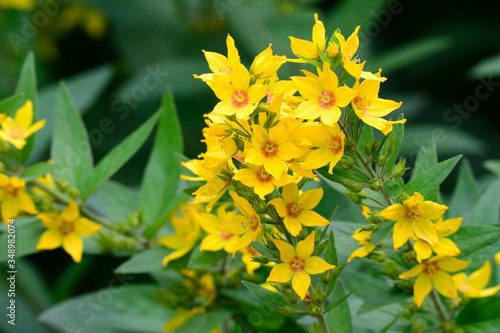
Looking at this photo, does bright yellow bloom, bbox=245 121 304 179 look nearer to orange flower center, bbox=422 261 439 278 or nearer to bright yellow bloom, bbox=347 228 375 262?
bright yellow bloom, bbox=347 228 375 262

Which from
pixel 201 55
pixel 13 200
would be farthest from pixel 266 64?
pixel 201 55

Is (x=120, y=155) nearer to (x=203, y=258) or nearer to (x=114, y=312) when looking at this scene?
(x=203, y=258)

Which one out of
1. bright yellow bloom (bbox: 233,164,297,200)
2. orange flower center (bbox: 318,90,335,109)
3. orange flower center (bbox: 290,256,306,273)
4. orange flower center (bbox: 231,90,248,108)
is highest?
orange flower center (bbox: 318,90,335,109)

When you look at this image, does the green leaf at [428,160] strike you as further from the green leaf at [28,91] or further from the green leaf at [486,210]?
the green leaf at [28,91]

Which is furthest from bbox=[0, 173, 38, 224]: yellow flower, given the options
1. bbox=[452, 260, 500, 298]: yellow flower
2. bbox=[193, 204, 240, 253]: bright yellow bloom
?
bbox=[452, 260, 500, 298]: yellow flower

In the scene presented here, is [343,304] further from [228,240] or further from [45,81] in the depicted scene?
[45,81]

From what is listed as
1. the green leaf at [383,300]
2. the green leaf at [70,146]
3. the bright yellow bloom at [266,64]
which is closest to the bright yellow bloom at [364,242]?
the green leaf at [383,300]
